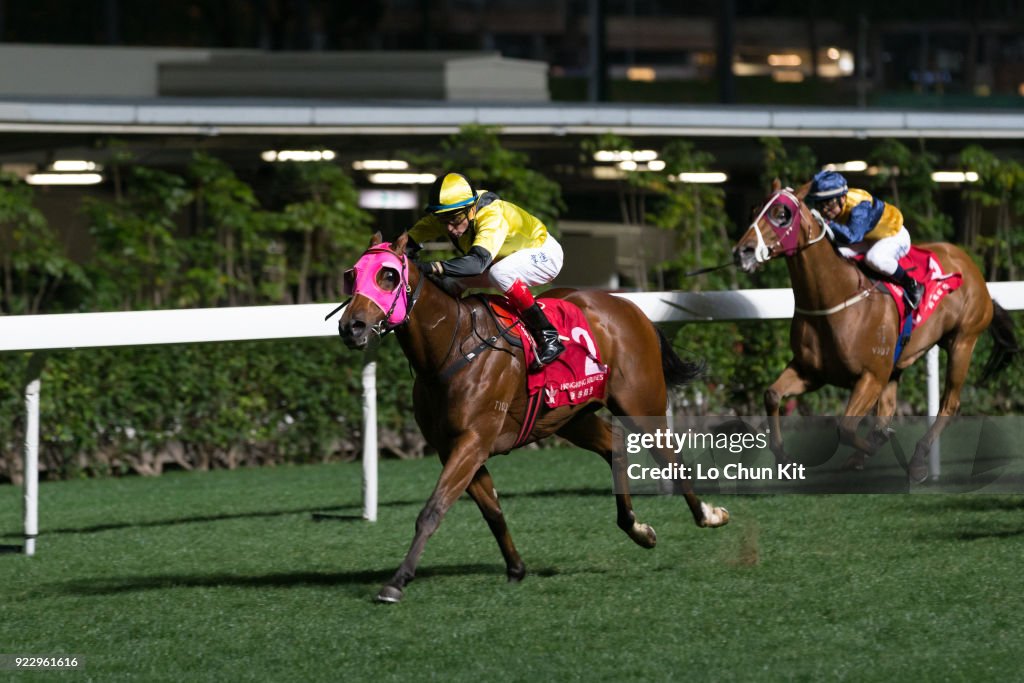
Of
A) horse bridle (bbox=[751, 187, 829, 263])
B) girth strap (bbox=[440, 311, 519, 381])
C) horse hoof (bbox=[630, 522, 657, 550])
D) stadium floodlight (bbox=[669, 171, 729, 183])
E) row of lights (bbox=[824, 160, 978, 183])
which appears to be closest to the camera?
girth strap (bbox=[440, 311, 519, 381])

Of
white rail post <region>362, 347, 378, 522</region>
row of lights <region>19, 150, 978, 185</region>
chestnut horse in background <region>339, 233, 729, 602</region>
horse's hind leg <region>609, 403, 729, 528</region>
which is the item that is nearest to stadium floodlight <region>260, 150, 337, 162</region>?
row of lights <region>19, 150, 978, 185</region>

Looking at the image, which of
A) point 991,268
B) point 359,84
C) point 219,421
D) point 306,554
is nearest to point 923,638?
point 306,554

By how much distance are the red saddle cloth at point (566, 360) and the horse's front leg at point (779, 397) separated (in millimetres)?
1333

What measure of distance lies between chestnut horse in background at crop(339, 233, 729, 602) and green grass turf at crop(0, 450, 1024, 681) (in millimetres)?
240

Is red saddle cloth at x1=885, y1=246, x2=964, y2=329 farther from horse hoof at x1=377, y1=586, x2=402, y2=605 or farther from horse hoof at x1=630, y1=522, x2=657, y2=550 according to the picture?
horse hoof at x1=377, y1=586, x2=402, y2=605

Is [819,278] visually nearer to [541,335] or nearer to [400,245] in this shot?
[541,335]

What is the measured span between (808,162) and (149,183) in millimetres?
4380

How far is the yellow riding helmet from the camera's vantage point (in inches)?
204

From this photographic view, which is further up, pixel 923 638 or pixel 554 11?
pixel 554 11

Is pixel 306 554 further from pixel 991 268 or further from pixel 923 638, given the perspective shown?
pixel 991 268

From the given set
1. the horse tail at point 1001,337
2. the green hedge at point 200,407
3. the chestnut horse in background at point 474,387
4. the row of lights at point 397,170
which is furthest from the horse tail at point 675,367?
the row of lights at point 397,170

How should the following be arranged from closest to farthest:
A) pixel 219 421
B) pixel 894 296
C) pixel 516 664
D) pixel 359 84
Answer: pixel 516 664 → pixel 894 296 → pixel 219 421 → pixel 359 84

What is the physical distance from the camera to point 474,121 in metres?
10.2

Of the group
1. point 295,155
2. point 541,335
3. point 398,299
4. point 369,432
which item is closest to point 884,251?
point 541,335
